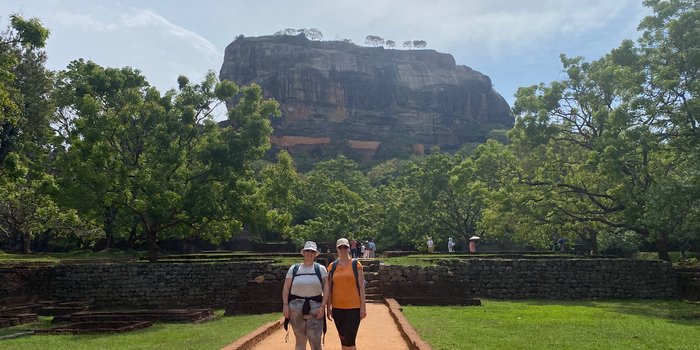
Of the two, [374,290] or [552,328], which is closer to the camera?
[552,328]

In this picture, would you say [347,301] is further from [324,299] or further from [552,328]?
[552,328]

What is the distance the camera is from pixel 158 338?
1120 cm

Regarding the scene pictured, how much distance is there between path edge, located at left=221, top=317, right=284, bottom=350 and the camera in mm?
7967

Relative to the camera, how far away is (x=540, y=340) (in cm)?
901

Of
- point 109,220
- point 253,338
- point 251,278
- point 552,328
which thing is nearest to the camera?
point 253,338

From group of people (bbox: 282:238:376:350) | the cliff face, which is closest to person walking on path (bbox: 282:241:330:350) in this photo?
group of people (bbox: 282:238:376:350)

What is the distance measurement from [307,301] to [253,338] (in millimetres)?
2950

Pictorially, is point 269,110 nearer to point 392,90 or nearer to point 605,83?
point 605,83

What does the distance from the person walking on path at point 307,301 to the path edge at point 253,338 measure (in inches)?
75.8

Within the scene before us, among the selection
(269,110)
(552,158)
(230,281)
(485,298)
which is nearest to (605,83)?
(552,158)

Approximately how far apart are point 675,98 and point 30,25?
2013 cm

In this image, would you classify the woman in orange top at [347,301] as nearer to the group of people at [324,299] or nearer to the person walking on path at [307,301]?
the group of people at [324,299]

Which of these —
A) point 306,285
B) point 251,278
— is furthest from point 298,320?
point 251,278

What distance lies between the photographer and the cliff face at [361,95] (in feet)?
391
